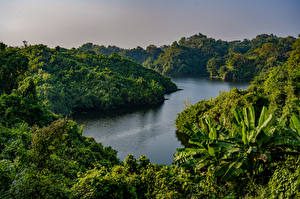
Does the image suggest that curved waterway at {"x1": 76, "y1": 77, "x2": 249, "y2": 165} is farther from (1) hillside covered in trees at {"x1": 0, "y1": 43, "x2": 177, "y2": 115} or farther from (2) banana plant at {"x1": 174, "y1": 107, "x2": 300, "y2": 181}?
(2) banana plant at {"x1": 174, "y1": 107, "x2": 300, "y2": 181}

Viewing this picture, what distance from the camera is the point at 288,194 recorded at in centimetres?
591

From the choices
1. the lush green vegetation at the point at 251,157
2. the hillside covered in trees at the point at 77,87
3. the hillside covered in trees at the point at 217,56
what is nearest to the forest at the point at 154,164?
the lush green vegetation at the point at 251,157

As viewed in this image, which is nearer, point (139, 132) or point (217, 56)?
point (139, 132)

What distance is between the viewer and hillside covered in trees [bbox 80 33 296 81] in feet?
264

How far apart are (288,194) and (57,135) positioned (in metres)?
7.29

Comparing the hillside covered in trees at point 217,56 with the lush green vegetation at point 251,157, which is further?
the hillside covered in trees at point 217,56

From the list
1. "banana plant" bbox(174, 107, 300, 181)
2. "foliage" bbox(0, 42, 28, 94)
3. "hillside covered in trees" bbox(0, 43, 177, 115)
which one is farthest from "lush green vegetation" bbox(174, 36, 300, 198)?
"hillside covered in trees" bbox(0, 43, 177, 115)

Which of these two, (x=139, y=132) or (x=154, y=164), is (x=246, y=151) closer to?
(x=154, y=164)

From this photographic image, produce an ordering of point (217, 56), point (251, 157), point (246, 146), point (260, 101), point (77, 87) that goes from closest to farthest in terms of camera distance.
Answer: point (251, 157), point (246, 146), point (260, 101), point (77, 87), point (217, 56)

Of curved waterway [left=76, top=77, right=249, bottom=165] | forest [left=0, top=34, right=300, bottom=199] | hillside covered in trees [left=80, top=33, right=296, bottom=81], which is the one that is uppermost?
hillside covered in trees [left=80, top=33, right=296, bottom=81]

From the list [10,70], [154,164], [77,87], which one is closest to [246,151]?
[154,164]

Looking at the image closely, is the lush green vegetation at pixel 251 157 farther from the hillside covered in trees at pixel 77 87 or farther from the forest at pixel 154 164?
the hillside covered in trees at pixel 77 87

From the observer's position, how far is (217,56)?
374ft

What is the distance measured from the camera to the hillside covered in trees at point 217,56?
8056 cm
